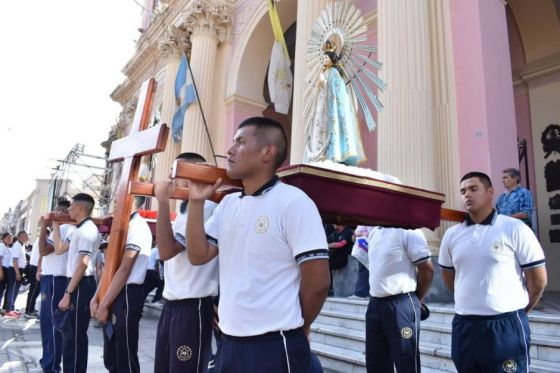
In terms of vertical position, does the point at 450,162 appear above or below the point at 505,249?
above

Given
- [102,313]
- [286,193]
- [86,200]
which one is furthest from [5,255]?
[286,193]

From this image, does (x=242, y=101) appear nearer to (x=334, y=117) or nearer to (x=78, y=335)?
(x=334, y=117)

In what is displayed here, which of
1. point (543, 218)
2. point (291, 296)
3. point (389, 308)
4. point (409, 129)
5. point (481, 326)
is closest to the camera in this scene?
point (291, 296)

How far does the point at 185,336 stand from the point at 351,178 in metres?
1.38

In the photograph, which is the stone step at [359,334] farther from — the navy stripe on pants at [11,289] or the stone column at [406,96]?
the navy stripe on pants at [11,289]

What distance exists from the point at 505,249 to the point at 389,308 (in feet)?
3.09

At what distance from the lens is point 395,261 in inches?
133

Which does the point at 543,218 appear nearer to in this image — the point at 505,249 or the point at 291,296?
the point at 505,249

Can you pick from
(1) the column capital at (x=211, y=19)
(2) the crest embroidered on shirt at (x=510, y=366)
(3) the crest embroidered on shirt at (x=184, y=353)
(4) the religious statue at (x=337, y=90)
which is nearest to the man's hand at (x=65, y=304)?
(3) the crest embroidered on shirt at (x=184, y=353)

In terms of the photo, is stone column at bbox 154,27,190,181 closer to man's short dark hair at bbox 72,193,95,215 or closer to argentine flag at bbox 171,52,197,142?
argentine flag at bbox 171,52,197,142

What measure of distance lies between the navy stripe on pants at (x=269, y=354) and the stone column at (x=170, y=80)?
1217 cm

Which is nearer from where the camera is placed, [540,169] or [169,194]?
[169,194]

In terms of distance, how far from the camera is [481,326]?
2555 mm

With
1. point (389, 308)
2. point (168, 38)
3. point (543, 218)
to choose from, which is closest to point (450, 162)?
point (543, 218)
